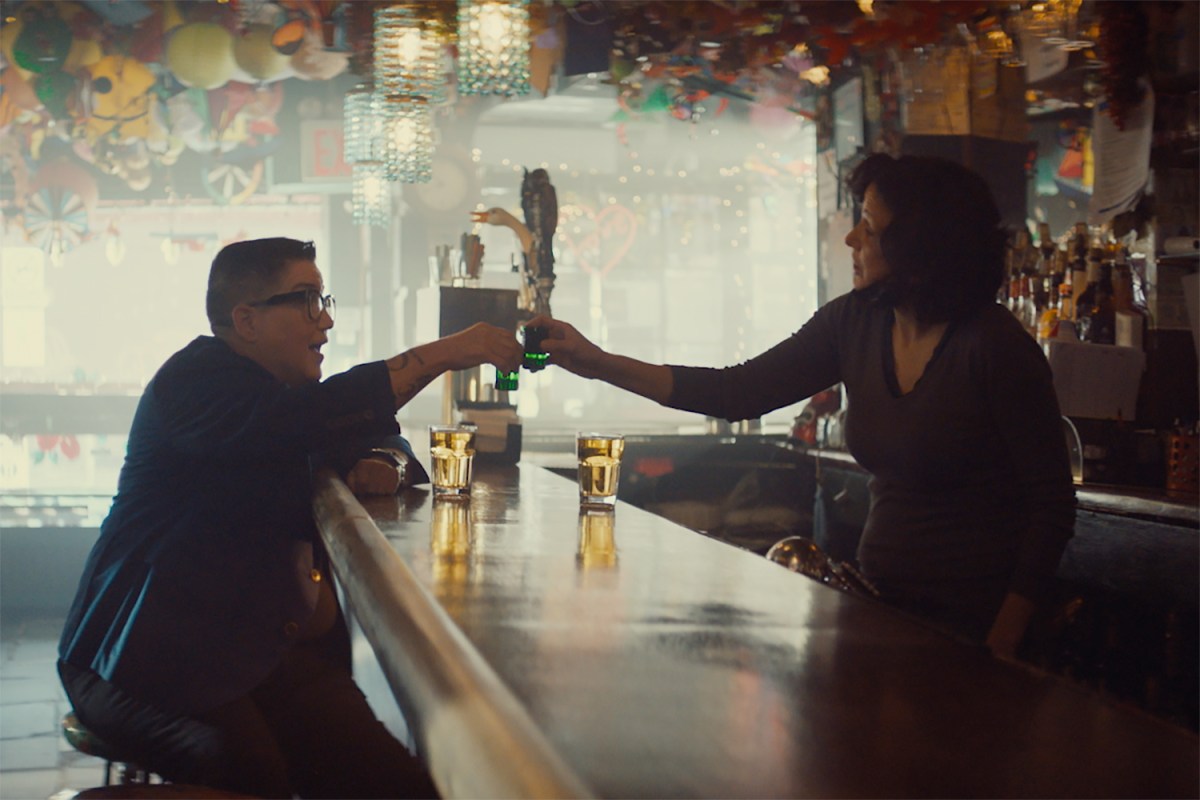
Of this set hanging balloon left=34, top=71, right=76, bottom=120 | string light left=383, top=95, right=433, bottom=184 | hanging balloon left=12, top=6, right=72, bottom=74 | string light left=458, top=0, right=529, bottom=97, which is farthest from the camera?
hanging balloon left=34, top=71, right=76, bottom=120

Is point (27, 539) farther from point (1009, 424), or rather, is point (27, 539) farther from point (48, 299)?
point (1009, 424)

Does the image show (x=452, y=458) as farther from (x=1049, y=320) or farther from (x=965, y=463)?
(x=1049, y=320)

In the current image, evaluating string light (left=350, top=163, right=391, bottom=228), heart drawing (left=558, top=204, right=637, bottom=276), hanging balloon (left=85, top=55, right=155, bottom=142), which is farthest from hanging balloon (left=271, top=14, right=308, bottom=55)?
heart drawing (left=558, top=204, right=637, bottom=276)

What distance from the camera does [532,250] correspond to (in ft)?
13.0

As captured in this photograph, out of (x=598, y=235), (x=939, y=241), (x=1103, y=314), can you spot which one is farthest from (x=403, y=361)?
(x=598, y=235)

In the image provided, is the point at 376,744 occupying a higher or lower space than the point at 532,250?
lower

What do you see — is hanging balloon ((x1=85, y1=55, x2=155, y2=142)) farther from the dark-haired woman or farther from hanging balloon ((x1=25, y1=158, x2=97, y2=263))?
the dark-haired woman

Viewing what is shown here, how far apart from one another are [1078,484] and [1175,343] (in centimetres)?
71

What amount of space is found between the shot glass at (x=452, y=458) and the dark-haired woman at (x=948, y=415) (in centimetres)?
67

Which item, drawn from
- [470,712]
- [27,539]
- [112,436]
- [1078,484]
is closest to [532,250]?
[1078,484]

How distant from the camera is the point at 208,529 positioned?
6.63ft

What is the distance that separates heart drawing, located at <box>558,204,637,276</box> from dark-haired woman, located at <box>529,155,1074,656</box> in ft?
20.2

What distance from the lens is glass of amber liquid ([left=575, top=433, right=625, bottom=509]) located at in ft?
Answer: 6.47

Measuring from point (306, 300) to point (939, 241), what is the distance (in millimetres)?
1185
